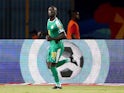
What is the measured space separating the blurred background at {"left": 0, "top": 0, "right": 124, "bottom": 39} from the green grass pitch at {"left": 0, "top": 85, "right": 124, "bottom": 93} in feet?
21.9

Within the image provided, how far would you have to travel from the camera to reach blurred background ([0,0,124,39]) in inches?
821

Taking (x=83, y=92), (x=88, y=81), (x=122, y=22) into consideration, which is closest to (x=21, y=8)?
(x=122, y=22)

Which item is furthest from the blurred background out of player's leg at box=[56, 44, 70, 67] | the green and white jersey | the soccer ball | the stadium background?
the green and white jersey

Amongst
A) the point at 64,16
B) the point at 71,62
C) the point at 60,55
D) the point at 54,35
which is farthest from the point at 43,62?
the point at 64,16

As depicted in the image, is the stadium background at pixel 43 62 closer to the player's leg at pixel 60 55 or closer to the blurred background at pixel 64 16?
the player's leg at pixel 60 55

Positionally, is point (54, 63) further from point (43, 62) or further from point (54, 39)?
point (43, 62)

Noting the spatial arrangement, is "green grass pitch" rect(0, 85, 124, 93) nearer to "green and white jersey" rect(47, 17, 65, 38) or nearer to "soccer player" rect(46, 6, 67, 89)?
"soccer player" rect(46, 6, 67, 89)

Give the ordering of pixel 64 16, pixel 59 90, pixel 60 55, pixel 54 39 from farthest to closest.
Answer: pixel 64 16 < pixel 60 55 < pixel 54 39 < pixel 59 90

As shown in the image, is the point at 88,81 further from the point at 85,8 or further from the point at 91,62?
the point at 85,8

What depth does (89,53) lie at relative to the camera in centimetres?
1526

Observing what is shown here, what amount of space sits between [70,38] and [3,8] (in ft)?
17.4

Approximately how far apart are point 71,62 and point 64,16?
5.97 m

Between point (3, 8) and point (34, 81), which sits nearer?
point (34, 81)

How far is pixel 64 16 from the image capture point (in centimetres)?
2097
